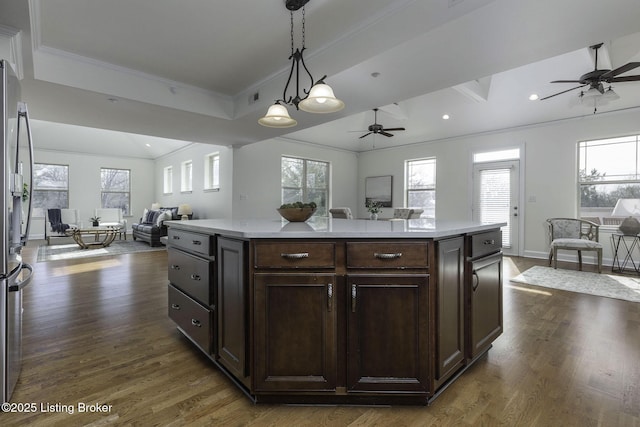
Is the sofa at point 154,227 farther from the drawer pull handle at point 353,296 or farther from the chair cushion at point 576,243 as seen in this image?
the chair cushion at point 576,243

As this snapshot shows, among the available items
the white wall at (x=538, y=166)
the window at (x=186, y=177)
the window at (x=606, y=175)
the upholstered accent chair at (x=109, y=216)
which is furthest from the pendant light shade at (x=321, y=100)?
the upholstered accent chair at (x=109, y=216)

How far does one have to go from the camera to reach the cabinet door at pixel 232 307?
160 cm

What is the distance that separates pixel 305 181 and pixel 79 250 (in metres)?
5.29

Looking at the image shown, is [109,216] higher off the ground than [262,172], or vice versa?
[262,172]

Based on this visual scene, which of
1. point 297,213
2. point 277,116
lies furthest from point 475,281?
point 277,116

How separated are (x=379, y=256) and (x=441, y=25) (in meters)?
1.78

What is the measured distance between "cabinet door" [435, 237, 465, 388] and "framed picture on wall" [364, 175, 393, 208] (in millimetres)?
6904

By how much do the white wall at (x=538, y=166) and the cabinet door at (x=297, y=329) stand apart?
6154 mm

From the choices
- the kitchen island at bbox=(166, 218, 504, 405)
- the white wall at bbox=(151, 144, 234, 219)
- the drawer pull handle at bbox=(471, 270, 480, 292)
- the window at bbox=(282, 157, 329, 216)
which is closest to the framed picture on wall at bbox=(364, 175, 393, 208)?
the window at bbox=(282, 157, 329, 216)

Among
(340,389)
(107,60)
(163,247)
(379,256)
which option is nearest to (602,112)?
(379,256)

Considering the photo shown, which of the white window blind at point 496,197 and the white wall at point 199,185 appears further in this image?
the white wall at point 199,185

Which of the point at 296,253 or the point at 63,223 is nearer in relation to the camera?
the point at 296,253

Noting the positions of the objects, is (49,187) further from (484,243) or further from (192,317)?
(484,243)

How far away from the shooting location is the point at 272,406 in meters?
1.59
